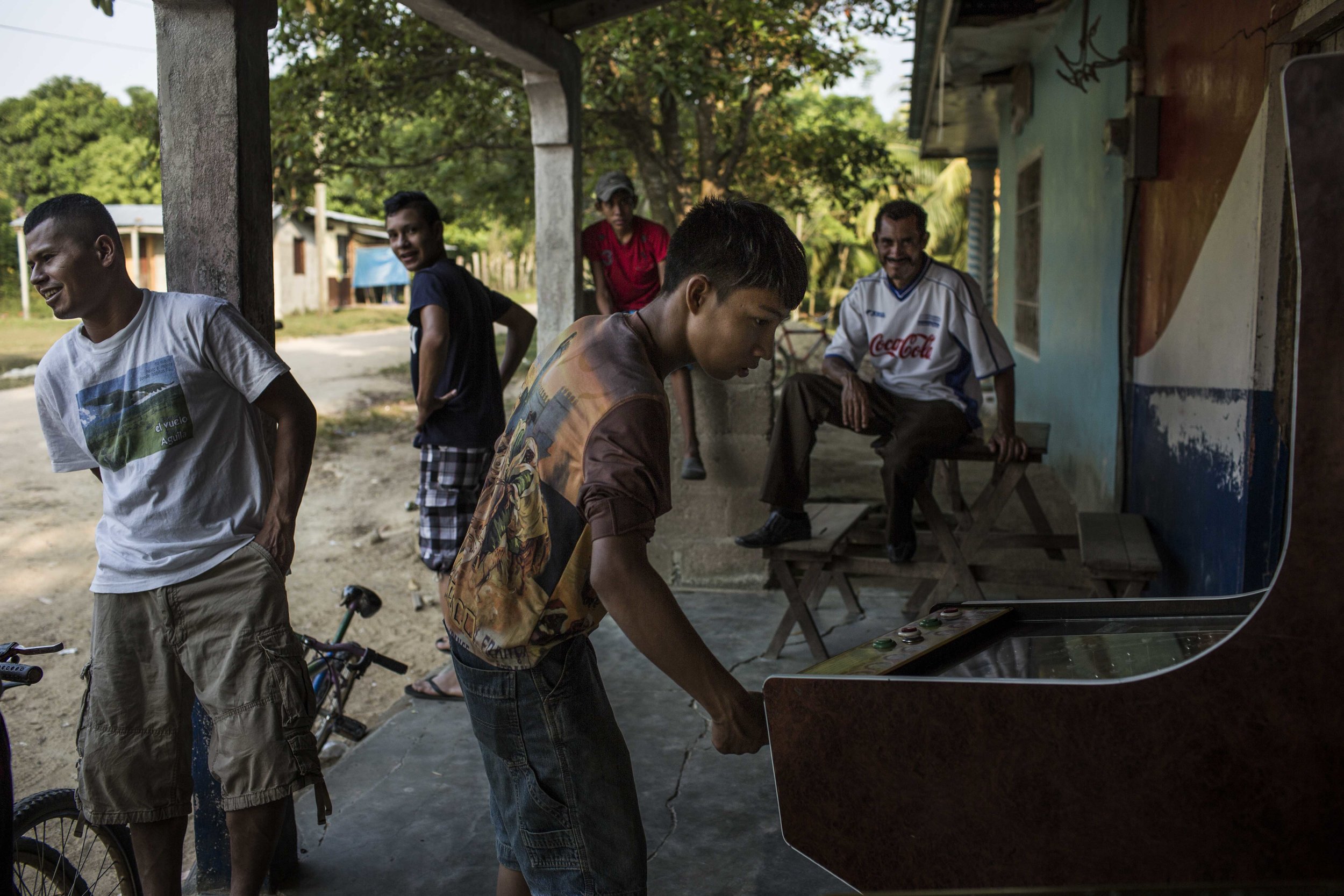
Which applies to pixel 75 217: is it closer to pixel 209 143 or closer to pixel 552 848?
pixel 209 143

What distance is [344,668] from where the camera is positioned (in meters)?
4.29

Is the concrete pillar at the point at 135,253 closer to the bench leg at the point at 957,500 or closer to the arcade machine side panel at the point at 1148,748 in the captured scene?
the bench leg at the point at 957,500

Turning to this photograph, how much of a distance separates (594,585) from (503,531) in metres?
0.27

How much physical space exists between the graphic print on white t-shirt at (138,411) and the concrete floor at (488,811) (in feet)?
4.14

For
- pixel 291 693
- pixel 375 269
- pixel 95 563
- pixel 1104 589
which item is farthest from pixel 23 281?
pixel 1104 589

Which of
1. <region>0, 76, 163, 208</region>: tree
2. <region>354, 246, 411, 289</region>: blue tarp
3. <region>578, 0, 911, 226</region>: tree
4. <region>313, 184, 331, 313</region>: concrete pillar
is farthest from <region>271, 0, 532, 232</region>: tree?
<region>354, 246, 411, 289</region>: blue tarp

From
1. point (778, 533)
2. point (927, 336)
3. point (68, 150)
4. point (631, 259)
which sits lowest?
point (778, 533)

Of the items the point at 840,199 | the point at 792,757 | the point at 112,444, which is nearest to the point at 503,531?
the point at 792,757

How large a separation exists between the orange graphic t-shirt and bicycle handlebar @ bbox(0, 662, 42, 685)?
0.88 meters

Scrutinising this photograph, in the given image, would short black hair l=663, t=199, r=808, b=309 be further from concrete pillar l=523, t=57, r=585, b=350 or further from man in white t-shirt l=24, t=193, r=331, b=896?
concrete pillar l=523, t=57, r=585, b=350

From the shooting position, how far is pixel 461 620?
1.86 meters

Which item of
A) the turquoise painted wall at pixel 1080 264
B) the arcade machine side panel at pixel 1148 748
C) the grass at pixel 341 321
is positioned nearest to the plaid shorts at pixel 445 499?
the arcade machine side panel at pixel 1148 748

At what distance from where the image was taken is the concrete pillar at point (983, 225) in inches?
552

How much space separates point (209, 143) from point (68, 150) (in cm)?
3297
